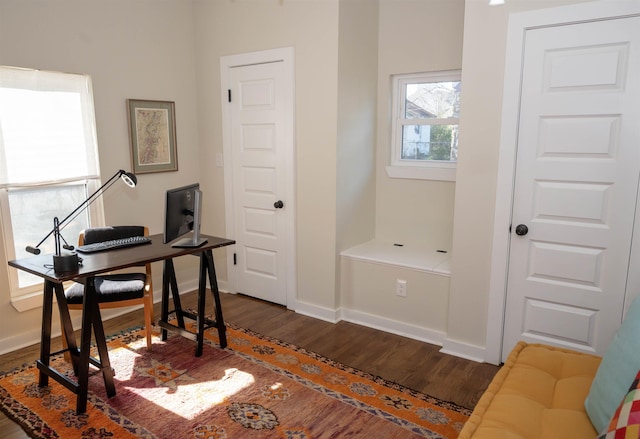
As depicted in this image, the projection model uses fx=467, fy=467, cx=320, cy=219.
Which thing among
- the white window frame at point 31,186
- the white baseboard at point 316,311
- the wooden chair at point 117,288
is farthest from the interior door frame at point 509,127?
the white window frame at point 31,186

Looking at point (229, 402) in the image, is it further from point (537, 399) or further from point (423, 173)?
point (423, 173)

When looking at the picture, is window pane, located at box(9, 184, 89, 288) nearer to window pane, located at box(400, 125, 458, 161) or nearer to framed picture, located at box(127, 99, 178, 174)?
framed picture, located at box(127, 99, 178, 174)

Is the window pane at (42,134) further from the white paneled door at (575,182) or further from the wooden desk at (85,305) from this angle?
the white paneled door at (575,182)

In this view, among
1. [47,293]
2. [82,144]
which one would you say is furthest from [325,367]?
[82,144]

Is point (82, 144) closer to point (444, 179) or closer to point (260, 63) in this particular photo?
point (260, 63)

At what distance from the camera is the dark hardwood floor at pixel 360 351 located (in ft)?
9.29

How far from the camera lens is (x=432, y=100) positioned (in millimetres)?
3795

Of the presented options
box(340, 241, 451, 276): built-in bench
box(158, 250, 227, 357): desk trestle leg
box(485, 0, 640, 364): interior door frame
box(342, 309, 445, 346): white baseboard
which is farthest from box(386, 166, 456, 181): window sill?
box(158, 250, 227, 357): desk trestle leg

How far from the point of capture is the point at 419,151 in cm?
392

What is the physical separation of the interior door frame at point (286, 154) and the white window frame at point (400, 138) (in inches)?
33.9

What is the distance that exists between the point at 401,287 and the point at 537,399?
5.51 feet

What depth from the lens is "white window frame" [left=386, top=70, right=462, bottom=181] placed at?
3.70 meters

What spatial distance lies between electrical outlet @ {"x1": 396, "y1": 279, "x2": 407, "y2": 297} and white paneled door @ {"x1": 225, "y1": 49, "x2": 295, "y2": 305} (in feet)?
3.16

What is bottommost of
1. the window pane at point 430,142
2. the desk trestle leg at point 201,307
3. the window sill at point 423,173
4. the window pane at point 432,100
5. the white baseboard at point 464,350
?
the white baseboard at point 464,350
